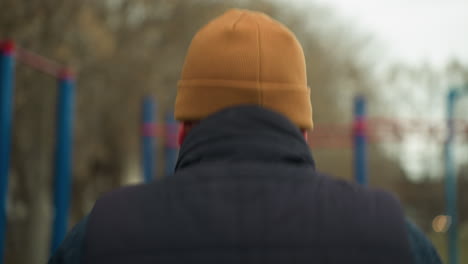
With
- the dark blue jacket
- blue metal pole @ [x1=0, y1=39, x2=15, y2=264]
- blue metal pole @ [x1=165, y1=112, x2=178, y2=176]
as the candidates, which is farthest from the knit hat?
blue metal pole @ [x1=165, y1=112, x2=178, y2=176]

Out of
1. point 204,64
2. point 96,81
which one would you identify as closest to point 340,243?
point 204,64

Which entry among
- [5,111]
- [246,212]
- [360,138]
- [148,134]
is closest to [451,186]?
[360,138]

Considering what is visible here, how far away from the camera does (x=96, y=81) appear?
1356cm

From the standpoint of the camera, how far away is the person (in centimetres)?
119

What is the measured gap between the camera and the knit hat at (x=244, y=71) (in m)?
1.43

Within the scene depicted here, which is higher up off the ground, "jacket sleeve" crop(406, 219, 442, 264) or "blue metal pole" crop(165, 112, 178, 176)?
"jacket sleeve" crop(406, 219, 442, 264)

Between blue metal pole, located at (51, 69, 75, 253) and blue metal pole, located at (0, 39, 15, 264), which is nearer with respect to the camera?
blue metal pole, located at (0, 39, 15, 264)

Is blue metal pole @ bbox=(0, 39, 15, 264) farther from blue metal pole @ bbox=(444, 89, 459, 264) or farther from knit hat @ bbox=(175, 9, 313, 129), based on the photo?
blue metal pole @ bbox=(444, 89, 459, 264)

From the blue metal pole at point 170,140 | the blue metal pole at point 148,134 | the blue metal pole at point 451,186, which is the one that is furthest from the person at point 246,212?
the blue metal pole at point 170,140

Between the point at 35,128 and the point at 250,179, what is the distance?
33.3 feet

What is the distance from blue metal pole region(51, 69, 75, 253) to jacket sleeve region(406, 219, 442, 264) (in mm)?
5037

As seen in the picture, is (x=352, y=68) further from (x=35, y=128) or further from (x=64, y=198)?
(x=64, y=198)

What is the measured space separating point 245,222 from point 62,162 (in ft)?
16.9

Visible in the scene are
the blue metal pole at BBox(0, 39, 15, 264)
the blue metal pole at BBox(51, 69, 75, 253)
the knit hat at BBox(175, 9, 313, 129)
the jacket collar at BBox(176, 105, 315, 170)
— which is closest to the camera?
the jacket collar at BBox(176, 105, 315, 170)
